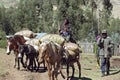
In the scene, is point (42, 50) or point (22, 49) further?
point (22, 49)

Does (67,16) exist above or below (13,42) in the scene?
below

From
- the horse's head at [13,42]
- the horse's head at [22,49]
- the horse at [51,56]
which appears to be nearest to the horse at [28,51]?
the horse's head at [22,49]

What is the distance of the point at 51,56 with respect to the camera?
56.7 ft

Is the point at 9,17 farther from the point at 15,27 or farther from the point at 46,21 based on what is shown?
the point at 46,21

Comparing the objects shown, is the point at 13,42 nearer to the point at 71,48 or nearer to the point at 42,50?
the point at 71,48

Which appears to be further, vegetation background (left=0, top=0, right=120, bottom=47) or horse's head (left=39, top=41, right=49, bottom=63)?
vegetation background (left=0, top=0, right=120, bottom=47)

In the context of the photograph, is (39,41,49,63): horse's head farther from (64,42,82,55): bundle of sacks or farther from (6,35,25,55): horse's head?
(6,35,25,55): horse's head

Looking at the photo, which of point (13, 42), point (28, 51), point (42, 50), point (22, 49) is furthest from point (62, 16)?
point (42, 50)

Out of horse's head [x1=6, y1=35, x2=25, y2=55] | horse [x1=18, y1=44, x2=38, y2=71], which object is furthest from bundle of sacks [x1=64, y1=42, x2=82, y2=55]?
horse's head [x1=6, y1=35, x2=25, y2=55]

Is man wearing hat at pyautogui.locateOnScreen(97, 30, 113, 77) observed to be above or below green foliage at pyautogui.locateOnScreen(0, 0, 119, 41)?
above

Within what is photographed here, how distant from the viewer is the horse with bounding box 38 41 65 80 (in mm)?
16609

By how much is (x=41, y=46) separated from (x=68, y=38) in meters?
4.61

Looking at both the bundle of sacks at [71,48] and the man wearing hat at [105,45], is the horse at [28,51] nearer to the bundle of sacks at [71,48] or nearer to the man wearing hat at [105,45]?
the bundle of sacks at [71,48]

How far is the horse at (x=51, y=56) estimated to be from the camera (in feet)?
54.5
